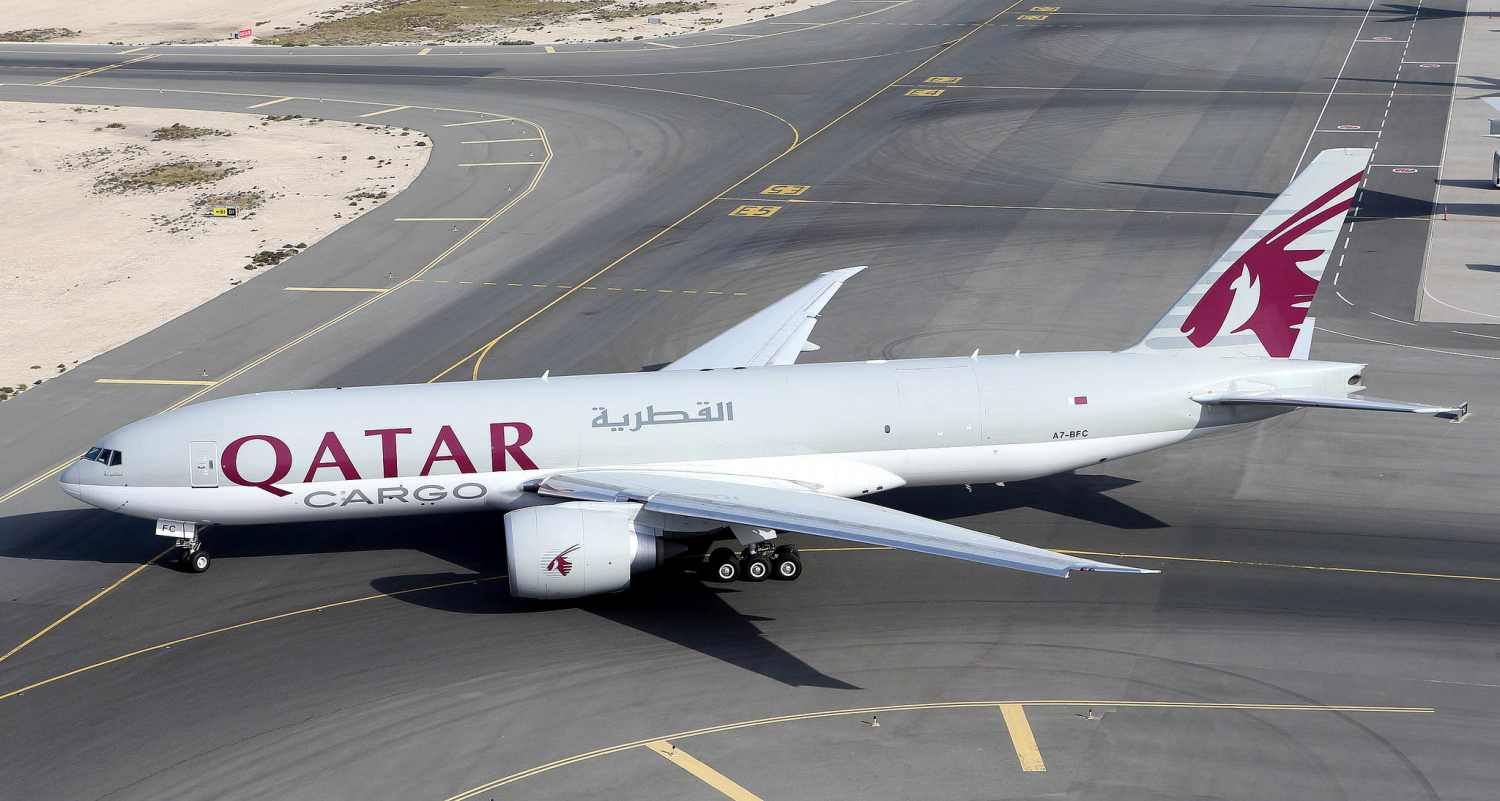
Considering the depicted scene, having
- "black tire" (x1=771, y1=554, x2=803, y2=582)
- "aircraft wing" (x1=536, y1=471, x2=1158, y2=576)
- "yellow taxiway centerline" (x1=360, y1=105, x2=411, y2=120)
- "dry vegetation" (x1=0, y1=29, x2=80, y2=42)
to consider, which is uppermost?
"dry vegetation" (x1=0, y1=29, x2=80, y2=42)

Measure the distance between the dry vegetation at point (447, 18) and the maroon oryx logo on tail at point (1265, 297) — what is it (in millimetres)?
83173

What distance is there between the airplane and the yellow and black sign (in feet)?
96.5

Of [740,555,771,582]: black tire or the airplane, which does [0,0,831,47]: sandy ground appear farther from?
[740,555,771,582]: black tire

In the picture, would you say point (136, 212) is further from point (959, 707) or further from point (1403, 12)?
point (1403, 12)

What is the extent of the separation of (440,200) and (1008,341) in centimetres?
3316

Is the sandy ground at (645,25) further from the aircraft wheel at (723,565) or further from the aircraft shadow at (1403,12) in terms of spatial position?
the aircraft wheel at (723,565)

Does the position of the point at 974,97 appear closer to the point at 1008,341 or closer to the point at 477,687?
the point at 1008,341

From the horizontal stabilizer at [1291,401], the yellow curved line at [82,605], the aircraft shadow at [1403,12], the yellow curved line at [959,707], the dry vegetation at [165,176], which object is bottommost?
the yellow curved line at [959,707]

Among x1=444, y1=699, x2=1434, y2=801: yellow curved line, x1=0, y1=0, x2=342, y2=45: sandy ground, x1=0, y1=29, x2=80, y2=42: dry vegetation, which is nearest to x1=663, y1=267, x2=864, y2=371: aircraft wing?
x1=444, y1=699, x2=1434, y2=801: yellow curved line

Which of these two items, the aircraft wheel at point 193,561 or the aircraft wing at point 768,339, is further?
the aircraft wing at point 768,339

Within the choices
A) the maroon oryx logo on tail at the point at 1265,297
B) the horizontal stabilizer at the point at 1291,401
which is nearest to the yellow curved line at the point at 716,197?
the maroon oryx logo on tail at the point at 1265,297

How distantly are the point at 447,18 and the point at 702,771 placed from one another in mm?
100776

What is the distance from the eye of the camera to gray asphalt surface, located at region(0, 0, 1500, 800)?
26.0 m

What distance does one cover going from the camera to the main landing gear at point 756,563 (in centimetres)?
3216
